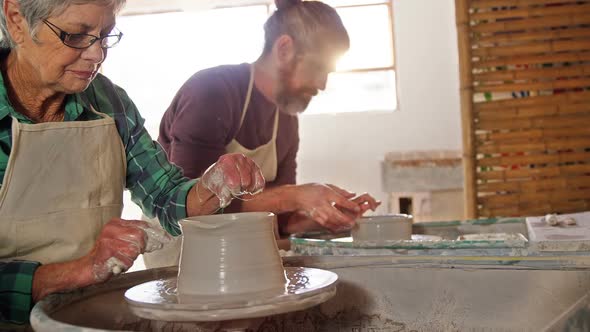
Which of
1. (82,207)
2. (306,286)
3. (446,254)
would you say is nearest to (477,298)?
(446,254)

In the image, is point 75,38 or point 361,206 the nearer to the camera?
point 75,38

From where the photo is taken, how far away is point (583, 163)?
2.53 metres

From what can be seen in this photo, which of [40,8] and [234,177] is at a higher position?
[40,8]

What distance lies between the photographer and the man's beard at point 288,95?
2.23 meters

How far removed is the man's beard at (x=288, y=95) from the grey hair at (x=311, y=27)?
0.09 m

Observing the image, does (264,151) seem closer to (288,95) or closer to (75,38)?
(288,95)

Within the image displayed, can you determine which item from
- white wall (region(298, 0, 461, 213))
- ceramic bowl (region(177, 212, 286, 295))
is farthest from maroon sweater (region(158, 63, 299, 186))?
white wall (region(298, 0, 461, 213))

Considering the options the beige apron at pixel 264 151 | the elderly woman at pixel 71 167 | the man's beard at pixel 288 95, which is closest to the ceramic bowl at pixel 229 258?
the elderly woman at pixel 71 167

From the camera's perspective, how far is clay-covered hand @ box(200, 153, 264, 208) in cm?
119

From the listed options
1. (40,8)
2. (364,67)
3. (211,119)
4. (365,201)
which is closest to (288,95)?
(211,119)

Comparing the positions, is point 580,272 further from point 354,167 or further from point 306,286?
point 354,167

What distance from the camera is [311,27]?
221 centimetres

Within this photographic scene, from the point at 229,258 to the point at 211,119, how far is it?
3.56 feet

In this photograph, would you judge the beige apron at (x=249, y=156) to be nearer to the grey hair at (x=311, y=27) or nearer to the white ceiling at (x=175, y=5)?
the grey hair at (x=311, y=27)
